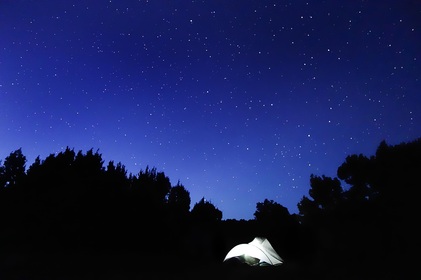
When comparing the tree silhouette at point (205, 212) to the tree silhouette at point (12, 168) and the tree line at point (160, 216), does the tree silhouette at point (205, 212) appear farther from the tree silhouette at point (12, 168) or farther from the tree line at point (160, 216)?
the tree silhouette at point (12, 168)

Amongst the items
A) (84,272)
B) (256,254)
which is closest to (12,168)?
(84,272)

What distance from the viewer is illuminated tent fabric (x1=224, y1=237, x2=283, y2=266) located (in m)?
17.1

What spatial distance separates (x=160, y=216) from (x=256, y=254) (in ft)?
49.7

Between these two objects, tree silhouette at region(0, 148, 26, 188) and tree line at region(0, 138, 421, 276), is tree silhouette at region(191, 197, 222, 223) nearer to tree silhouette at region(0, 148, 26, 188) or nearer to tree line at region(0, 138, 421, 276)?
tree line at region(0, 138, 421, 276)

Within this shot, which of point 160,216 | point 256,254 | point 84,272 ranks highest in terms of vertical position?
point 160,216

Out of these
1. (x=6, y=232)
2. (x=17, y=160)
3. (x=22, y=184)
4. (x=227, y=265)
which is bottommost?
(x=227, y=265)


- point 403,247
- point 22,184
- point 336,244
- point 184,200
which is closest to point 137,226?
point 22,184

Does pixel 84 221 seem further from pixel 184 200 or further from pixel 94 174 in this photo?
pixel 184 200

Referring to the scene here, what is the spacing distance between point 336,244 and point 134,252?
19.8 m

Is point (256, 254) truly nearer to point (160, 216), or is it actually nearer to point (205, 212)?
point (160, 216)

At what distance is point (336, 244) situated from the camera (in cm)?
2581

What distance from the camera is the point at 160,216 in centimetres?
2958

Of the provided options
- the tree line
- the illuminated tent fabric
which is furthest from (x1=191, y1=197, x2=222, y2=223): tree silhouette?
the illuminated tent fabric

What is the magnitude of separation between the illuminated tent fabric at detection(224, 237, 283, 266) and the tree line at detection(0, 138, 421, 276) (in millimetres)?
3206
